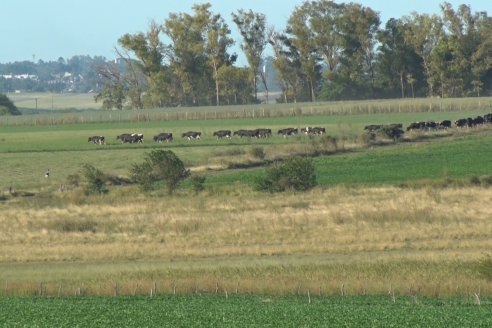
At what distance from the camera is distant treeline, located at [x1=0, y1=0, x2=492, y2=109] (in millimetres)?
139375

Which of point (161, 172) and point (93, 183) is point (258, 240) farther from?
point (93, 183)

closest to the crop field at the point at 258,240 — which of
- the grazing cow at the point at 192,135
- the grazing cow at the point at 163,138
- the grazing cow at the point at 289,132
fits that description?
the grazing cow at the point at 163,138

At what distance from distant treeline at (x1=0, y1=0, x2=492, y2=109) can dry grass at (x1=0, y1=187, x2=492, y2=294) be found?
8849cm

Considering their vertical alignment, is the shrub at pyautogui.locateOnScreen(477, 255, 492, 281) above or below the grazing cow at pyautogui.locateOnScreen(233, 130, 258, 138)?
below

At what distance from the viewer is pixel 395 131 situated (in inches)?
3273

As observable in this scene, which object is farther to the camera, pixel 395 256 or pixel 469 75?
pixel 469 75

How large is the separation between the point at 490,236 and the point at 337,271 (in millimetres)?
9402

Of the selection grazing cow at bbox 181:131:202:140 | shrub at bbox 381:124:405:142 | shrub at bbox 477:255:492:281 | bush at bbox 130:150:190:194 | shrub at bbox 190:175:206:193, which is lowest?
shrub at bbox 477:255:492:281

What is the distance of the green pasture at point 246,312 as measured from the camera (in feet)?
74.6

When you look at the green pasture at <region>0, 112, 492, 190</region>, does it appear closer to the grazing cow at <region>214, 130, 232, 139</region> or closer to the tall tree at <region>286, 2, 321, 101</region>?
the grazing cow at <region>214, 130, 232, 139</region>

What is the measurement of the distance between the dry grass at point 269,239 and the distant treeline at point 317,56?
290 ft

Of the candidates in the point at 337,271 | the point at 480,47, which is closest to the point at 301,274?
the point at 337,271

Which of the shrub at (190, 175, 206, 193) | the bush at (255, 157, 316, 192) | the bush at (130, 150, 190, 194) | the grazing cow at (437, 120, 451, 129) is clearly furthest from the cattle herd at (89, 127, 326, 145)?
the bush at (255, 157, 316, 192)

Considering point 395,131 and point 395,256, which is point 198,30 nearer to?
point 395,131
